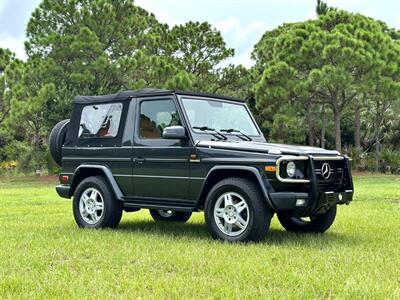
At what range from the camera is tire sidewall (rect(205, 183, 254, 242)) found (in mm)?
6938

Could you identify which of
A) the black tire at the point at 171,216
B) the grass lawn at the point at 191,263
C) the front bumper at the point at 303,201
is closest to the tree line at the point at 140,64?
the black tire at the point at 171,216

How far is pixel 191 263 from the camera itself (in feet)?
18.9

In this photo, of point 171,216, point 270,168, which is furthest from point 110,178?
point 270,168

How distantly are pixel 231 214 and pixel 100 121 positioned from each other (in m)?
2.78

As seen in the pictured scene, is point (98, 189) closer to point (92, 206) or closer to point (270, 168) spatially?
point (92, 206)

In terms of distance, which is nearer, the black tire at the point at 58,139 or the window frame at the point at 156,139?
the window frame at the point at 156,139

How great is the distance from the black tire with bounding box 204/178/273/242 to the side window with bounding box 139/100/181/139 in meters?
1.21

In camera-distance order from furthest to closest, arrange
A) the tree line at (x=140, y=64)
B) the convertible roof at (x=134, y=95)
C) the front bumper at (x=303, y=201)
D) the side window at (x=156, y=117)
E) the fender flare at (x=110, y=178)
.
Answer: the tree line at (x=140, y=64), the fender flare at (x=110, y=178), the convertible roof at (x=134, y=95), the side window at (x=156, y=117), the front bumper at (x=303, y=201)

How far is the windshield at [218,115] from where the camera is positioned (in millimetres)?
7910

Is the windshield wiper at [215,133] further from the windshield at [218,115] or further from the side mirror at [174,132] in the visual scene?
the side mirror at [174,132]

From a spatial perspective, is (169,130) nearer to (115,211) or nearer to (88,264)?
(115,211)

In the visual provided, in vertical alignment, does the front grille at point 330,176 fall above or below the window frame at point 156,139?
below

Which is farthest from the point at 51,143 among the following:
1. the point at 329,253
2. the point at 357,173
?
the point at 357,173

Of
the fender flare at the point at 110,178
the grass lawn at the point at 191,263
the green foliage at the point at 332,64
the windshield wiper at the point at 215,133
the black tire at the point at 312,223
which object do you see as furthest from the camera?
the green foliage at the point at 332,64
